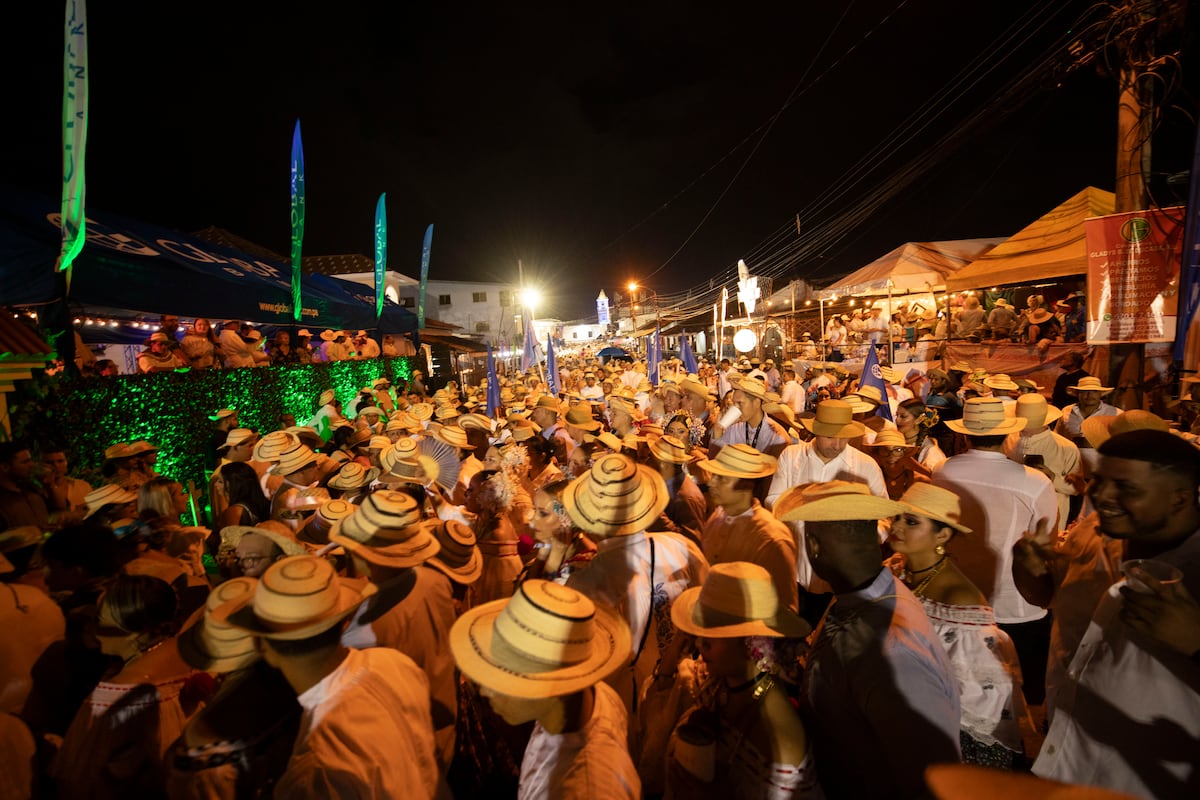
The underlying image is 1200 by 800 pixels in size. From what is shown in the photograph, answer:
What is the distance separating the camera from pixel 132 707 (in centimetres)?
217

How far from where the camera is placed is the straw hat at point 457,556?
10.7 feet

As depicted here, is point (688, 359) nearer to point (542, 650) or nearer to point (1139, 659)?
point (1139, 659)

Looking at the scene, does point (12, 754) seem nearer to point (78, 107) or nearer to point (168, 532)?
point (168, 532)

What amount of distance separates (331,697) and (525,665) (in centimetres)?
81

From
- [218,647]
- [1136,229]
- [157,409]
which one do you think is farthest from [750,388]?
[157,409]

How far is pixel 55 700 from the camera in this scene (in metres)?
2.71

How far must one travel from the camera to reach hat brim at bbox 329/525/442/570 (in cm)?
272

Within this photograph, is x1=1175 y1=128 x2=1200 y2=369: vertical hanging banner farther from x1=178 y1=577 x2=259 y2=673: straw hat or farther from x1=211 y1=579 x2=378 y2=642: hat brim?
x1=178 y1=577 x2=259 y2=673: straw hat

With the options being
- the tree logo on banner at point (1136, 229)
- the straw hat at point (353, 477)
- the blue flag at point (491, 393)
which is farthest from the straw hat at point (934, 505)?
the blue flag at point (491, 393)

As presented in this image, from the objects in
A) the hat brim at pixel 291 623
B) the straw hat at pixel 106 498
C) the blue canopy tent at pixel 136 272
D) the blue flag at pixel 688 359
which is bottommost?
the straw hat at pixel 106 498

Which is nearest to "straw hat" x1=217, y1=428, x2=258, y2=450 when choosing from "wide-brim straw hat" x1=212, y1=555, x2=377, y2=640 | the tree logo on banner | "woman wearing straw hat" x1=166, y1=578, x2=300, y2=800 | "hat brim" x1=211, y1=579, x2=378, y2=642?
Result: "woman wearing straw hat" x1=166, y1=578, x2=300, y2=800

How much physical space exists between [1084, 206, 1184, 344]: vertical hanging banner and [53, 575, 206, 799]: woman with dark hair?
9.63 meters

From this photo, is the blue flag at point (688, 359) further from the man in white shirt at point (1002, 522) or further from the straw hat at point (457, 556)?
the straw hat at point (457, 556)

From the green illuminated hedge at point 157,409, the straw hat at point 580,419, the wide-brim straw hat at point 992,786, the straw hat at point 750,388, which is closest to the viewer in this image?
the wide-brim straw hat at point 992,786
